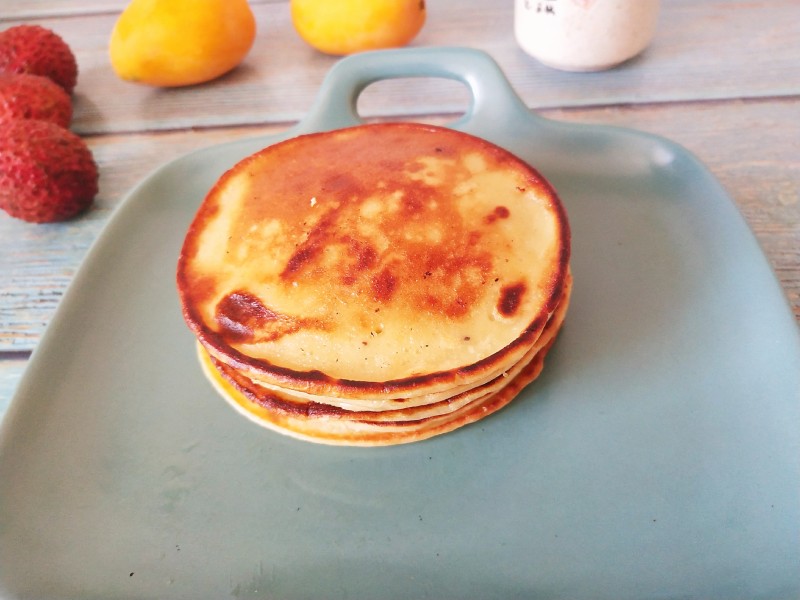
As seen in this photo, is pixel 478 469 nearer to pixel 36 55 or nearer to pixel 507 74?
pixel 507 74

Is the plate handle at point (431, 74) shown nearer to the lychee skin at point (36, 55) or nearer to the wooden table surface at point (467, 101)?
the wooden table surface at point (467, 101)

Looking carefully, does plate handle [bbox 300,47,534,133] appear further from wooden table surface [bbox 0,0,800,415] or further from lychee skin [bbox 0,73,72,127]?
lychee skin [bbox 0,73,72,127]

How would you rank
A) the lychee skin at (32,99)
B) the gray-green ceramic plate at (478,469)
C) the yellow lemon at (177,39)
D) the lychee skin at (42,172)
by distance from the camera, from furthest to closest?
the yellow lemon at (177,39), the lychee skin at (32,99), the lychee skin at (42,172), the gray-green ceramic plate at (478,469)

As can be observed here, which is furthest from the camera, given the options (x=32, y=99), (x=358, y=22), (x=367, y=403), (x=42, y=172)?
(x=358, y=22)

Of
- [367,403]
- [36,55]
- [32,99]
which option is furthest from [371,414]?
[36,55]

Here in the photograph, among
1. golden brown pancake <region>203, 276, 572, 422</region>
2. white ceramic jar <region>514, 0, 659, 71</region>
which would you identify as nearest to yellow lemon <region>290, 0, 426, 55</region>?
white ceramic jar <region>514, 0, 659, 71</region>

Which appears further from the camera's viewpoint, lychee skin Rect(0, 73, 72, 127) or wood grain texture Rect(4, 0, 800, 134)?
wood grain texture Rect(4, 0, 800, 134)

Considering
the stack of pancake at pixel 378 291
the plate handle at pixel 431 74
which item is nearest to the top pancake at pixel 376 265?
the stack of pancake at pixel 378 291
